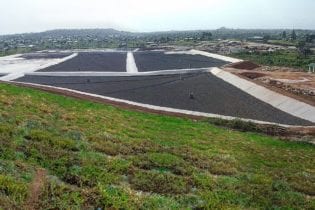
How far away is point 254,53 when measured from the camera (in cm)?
11481

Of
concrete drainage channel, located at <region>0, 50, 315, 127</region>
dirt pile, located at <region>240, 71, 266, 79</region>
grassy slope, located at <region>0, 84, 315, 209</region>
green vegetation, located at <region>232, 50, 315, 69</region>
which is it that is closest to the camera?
grassy slope, located at <region>0, 84, 315, 209</region>

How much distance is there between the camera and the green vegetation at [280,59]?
88181 mm

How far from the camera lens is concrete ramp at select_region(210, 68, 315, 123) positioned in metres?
40.7

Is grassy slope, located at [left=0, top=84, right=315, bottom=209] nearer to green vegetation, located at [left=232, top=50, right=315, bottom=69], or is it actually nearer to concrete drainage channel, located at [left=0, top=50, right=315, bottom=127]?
concrete drainage channel, located at [left=0, top=50, right=315, bottom=127]

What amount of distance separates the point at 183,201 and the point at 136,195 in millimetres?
1393

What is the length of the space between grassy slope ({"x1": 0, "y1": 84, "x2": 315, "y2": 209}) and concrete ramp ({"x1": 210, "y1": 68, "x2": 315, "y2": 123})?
1714 centimetres

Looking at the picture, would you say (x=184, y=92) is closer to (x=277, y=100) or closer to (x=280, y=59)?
(x=277, y=100)

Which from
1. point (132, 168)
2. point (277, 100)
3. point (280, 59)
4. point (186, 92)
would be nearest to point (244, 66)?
point (280, 59)

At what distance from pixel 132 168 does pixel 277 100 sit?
3461 centimetres

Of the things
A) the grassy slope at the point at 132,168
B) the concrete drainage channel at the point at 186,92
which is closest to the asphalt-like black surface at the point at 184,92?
the concrete drainage channel at the point at 186,92

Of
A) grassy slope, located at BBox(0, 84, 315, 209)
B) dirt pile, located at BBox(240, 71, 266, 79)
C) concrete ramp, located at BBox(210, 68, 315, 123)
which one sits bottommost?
concrete ramp, located at BBox(210, 68, 315, 123)

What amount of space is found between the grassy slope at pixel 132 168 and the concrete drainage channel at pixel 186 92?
54.6ft

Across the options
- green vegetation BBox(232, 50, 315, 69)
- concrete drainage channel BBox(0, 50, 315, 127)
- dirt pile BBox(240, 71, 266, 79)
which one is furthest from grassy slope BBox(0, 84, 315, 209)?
green vegetation BBox(232, 50, 315, 69)

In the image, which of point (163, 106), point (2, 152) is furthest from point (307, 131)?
point (2, 152)
